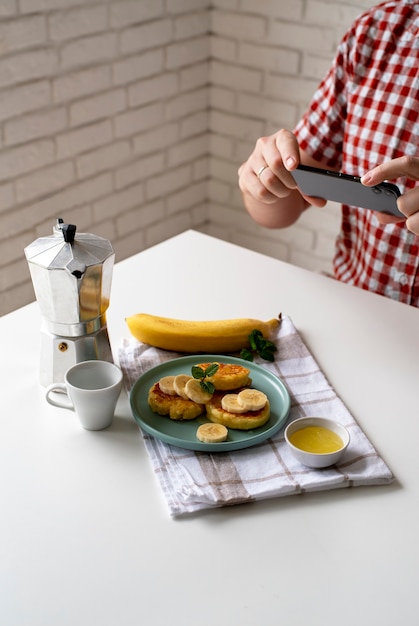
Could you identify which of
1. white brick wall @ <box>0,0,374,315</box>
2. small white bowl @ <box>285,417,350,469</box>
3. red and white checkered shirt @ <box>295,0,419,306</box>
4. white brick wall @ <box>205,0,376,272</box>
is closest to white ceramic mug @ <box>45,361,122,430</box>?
small white bowl @ <box>285,417,350,469</box>

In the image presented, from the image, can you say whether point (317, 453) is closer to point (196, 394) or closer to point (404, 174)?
point (196, 394)

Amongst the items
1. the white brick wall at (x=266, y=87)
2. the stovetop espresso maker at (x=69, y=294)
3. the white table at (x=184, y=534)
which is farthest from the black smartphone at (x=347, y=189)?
the white brick wall at (x=266, y=87)

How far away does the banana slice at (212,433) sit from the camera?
103 cm

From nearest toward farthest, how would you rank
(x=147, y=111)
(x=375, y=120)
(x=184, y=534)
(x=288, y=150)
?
(x=184, y=534) < (x=288, y=150) < (x=375, y=120) < (x=147, y=111)

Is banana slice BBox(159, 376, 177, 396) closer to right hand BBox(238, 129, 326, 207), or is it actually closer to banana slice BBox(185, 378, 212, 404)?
banana slice BBox(185, 378, 212, 404)

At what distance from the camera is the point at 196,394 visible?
3.56 feet

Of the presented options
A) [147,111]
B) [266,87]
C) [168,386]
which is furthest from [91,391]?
[266,87]

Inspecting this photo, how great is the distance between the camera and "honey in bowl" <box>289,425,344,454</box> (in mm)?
1024

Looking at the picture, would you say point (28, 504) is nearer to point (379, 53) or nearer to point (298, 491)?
point (298, 491)

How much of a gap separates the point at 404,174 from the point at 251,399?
0.49 m

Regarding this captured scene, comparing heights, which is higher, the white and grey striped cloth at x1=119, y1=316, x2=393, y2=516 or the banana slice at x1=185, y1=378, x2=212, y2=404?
the banana slice at x1=185, y1=378, x2=212, y2=404

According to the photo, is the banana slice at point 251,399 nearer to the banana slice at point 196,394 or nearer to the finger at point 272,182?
the banana slice at point 196,394

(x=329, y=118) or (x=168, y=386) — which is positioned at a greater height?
(x=329, y=118)

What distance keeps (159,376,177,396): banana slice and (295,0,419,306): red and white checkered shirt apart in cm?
73
